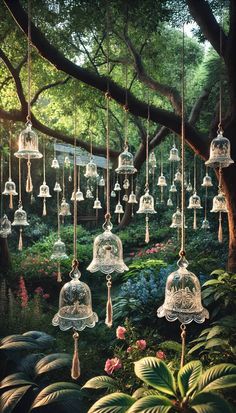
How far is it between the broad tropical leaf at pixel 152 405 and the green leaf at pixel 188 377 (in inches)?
9.9

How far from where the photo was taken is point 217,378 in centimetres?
319

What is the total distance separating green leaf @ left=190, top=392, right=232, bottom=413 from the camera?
2.80m

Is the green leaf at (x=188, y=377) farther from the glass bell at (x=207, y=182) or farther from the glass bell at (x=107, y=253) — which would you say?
the glass bell at (x=207, y=182)

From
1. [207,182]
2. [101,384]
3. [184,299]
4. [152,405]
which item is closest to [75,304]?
[184,299]

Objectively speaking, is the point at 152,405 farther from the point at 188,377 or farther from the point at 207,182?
the point at 207,182

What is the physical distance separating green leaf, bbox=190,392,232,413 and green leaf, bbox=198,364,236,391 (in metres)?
0.10

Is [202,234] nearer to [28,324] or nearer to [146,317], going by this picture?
[146,317]

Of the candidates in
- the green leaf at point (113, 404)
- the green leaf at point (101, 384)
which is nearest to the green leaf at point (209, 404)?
the green leaf at point (113, 404)

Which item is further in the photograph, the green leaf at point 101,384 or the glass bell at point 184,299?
the green leaf at point 101,384

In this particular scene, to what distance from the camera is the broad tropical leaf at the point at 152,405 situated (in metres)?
2.85

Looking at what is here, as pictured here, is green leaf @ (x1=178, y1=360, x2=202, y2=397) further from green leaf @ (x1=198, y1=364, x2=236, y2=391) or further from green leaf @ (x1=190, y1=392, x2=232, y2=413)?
green leaf @ (x1=190, y1=392, x2=232, y2=413)

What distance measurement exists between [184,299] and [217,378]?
0.83 metres

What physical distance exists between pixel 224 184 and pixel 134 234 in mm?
9420

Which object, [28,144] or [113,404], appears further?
[28,144]
